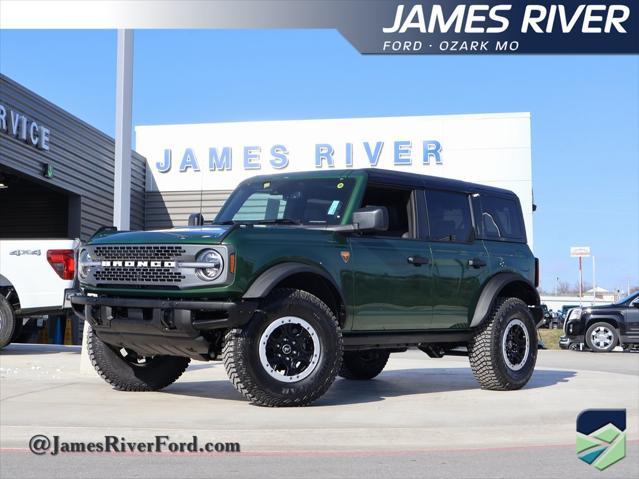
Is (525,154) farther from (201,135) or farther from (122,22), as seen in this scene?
(122,22)

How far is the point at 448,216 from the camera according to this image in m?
8.87

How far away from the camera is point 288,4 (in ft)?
42.8

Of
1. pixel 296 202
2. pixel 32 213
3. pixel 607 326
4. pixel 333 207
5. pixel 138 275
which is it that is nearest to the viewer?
pixel 138 275

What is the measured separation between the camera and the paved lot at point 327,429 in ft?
17.1

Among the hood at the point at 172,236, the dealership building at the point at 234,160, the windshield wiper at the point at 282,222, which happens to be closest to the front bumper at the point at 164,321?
the hood at the point at 172,236

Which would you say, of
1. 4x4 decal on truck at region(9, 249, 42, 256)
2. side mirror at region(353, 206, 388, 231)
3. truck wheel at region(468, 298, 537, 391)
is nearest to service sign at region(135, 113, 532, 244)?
4x4 decal on truck at region(9, 249, 42, 256)

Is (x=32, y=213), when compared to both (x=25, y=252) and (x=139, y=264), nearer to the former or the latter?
(x=25, y=252)

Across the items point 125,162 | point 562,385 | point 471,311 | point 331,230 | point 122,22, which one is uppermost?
point 122,22

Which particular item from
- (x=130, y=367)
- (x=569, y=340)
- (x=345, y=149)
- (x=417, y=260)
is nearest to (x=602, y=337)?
(x=569, y=340)

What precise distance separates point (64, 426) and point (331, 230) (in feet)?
9.01

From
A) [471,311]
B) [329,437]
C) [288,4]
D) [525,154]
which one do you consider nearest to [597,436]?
[329,437]

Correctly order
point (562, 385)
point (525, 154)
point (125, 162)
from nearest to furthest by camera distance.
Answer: point (562, 385), point (125, 162), point (525, 154)

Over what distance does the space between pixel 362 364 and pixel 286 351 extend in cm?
312

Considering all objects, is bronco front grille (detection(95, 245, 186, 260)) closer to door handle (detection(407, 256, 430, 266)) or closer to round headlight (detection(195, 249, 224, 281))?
round headlight (detection(195, 249, 224, 281))
